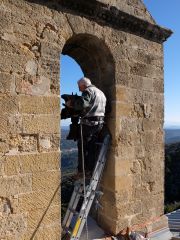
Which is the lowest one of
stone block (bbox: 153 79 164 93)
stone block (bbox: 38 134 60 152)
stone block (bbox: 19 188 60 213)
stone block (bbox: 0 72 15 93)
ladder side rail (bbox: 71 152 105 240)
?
ladder side rail (bbox: 71 152 105 240)

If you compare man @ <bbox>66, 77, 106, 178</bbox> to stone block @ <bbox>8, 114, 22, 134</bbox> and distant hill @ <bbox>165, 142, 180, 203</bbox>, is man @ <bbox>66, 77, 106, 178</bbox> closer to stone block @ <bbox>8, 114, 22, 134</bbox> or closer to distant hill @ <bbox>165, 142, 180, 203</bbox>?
stone block @ <bbox>8, 114, 22, 134</bbox>

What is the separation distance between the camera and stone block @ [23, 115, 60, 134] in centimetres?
342

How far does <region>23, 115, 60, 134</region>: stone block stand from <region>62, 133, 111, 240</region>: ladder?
860 millimetres

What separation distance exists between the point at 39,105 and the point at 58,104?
0.79 feet

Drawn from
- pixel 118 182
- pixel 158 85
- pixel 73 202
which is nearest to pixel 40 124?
pixel 73 202

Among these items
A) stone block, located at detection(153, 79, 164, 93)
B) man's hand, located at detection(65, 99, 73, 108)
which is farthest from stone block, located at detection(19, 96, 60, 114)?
stone block, located at detection(153, 79, 164, 93)

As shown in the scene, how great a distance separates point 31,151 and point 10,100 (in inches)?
23.1

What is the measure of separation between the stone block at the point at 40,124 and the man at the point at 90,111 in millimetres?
380

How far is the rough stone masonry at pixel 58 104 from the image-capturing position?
333cm

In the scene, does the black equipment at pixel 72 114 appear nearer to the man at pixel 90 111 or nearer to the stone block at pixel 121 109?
the man at pixel 90 111

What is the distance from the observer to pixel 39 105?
3.52 metres

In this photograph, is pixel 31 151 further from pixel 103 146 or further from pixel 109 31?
pixel 109 31

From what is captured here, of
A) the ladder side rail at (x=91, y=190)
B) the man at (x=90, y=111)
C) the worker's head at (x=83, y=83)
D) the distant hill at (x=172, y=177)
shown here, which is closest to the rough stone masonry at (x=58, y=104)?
the ladder side rail at (x=91, y=190)

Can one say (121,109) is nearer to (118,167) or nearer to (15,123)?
(118,167)
